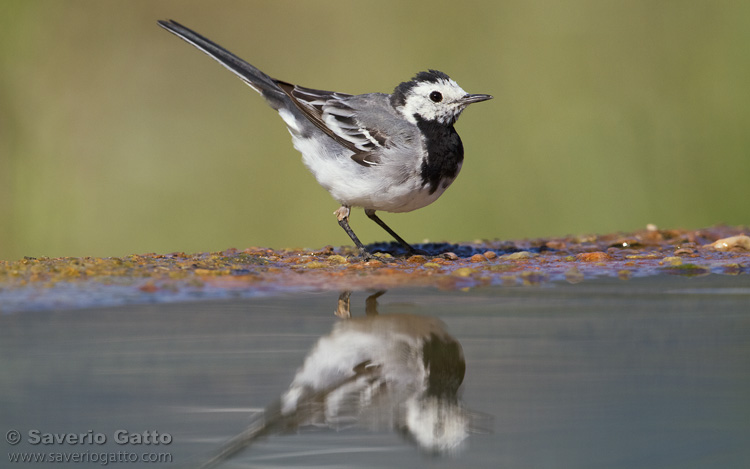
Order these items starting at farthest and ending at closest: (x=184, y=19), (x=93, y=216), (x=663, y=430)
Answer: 1. (x=184, y=19)
2. (x=93, y=216)
3. (x=663, y=430)

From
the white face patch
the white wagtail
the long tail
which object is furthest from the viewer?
the long tail

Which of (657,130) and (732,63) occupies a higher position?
(732,63)

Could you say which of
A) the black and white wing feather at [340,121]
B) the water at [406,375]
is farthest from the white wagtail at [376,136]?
the water at [406,375]

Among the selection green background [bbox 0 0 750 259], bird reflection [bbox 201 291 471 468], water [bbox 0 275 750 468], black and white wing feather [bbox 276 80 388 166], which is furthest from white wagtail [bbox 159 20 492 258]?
green background [bbox 0 0 750 259]

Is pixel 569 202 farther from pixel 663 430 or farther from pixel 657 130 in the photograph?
pixel 663 430

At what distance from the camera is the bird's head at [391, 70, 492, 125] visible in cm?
550

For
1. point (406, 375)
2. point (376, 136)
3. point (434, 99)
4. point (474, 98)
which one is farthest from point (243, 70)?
point (406, 375)

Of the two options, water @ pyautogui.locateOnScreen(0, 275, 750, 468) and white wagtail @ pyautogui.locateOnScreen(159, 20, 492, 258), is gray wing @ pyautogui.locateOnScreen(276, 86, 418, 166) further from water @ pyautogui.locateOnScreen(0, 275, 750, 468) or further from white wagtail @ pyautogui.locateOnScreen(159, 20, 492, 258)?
water @ pyautogui.locateOnScreen(0, 275, 750, 468)

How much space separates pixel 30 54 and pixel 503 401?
316 inches

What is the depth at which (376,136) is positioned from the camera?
17.7 feet

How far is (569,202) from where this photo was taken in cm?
810

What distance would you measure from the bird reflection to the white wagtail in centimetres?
224

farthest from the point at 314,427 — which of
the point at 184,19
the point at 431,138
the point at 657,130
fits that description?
the point at 184,19

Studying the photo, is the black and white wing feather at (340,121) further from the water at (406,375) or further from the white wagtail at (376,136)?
the water at (406,375)
